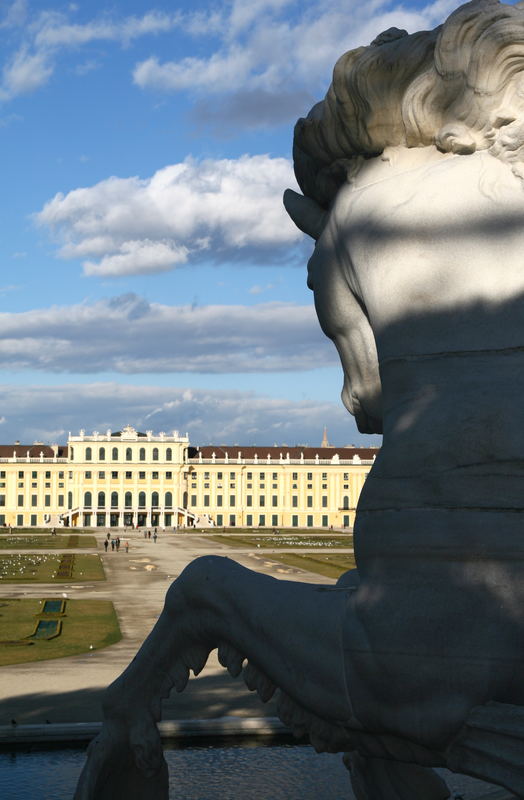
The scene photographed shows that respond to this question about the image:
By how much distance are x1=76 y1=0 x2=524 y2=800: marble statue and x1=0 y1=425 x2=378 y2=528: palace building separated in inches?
4202

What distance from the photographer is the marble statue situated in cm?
211

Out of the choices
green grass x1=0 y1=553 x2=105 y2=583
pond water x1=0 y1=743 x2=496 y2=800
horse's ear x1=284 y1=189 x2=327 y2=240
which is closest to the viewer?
horse's ear x1=284 y1=189 x2=327 y2=240

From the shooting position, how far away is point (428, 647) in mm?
2127

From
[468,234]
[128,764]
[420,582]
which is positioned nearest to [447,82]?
[468,234]

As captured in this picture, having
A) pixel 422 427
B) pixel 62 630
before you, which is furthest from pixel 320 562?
pixel 422 427

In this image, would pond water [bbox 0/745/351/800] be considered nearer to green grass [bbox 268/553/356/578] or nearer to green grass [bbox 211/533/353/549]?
green grass [bbox 268/553/356/578]

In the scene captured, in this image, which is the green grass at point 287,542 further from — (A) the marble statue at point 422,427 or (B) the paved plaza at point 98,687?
(A) the marble statue at point 422,427

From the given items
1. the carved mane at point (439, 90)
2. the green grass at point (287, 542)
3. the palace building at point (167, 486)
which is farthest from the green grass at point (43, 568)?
the palace building at point (167, 486)

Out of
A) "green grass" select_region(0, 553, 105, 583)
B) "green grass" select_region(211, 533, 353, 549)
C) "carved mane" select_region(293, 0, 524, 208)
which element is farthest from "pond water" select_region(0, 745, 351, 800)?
"green grass" select_region(211, 533, 353, 549)

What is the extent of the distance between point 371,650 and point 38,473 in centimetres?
11197

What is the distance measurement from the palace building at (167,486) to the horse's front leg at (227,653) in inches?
4186

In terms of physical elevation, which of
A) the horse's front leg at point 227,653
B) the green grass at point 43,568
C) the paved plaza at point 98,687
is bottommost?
the green grass at point 43,568

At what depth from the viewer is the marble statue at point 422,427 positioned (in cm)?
211

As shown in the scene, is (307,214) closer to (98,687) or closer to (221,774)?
(221,774)
